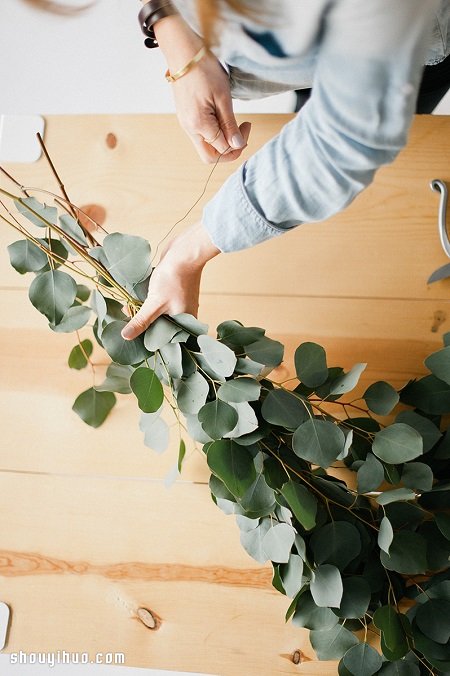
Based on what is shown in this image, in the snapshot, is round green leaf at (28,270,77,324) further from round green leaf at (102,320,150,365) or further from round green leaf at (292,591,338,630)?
round green leaf at (292,591,338,630)

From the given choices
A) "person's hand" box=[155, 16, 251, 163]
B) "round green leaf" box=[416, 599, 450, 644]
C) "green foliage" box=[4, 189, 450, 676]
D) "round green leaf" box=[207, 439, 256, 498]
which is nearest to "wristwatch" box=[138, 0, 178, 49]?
"person's hand" box=[155, 16, 251, 163]

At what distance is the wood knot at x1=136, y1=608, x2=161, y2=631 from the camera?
2.58ft

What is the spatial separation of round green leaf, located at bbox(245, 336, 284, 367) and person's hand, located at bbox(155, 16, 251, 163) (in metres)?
0.22

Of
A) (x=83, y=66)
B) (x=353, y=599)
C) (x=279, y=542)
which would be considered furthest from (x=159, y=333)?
(x=83, y=66)

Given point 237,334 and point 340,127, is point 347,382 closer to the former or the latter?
point 237,334

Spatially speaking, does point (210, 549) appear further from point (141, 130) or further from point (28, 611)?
point (141, 130)

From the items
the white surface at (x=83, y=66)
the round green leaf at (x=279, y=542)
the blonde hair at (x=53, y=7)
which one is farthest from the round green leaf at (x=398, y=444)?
the white surface at (x=83, y=66)

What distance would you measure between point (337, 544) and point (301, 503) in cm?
10

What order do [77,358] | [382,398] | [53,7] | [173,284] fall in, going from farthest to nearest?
1. [77,358]
2. [382,398]
3. [173,284]
4. [53,7]

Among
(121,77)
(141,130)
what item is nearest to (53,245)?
(141,130)

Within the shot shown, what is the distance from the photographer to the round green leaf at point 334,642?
2.31 feet

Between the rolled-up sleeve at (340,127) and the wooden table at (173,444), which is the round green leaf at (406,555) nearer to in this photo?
the wooden table at (173,444)

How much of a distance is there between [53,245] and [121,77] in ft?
3.20

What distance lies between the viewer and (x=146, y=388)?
0.61 m
